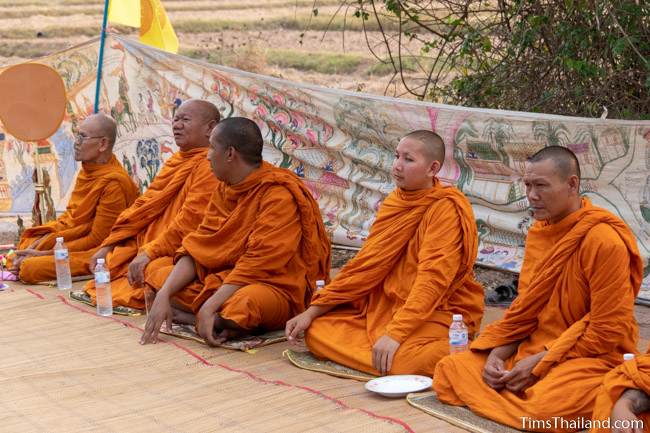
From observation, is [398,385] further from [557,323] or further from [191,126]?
[191,126]

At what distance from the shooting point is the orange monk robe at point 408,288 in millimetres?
5098

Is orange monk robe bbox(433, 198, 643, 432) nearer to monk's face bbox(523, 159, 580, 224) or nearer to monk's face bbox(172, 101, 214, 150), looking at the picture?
monk's face bbox(523, 159, 580, 224)

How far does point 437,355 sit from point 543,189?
1.08 meters

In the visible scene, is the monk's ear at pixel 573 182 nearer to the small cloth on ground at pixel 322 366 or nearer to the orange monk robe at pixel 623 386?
the orange monk robe at pixel 623 386

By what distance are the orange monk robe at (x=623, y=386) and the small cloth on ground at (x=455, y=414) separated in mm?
417

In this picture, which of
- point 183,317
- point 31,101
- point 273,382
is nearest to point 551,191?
point 273,382

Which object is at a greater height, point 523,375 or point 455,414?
point 523,375

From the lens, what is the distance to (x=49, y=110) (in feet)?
28.0

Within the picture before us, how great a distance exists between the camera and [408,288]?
17.6 feet

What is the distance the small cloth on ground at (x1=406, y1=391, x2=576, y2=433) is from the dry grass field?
14.5 metres

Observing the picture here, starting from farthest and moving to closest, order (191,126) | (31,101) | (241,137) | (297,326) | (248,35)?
(248,35), (31,101), (191,126), (241,137), (297,326)

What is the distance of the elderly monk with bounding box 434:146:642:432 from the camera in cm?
425

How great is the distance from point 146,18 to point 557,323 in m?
6.31

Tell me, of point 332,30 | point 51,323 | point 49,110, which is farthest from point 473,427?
point 332,30
